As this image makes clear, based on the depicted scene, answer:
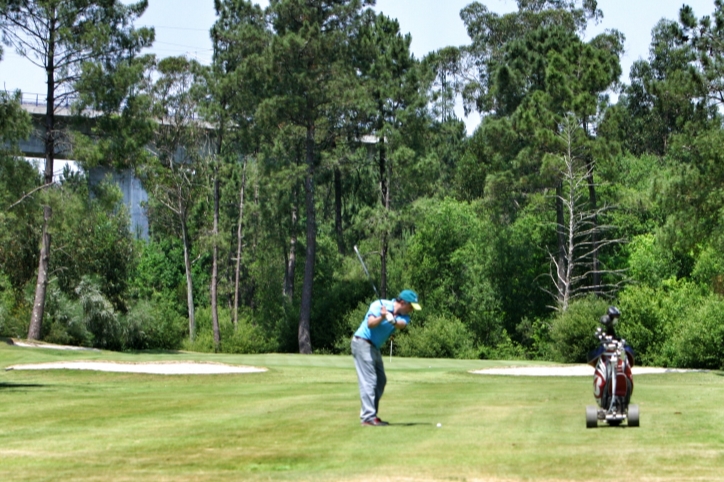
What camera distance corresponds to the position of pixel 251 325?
6288cm

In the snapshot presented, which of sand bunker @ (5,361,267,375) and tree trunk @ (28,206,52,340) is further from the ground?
tree trunk @ (28,206,52,340)

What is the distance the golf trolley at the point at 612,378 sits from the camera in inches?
498

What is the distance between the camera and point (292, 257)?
64938mm

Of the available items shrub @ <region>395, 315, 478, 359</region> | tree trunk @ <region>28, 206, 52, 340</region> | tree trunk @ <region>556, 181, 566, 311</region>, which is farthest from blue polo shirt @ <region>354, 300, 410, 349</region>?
tree trunk @ <region>556, 181, 566, 311</region>

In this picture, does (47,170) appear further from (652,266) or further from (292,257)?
(652,266)

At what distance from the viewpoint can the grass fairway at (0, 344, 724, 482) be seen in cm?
945

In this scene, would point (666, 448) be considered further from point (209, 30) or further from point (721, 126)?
point (209, 30)


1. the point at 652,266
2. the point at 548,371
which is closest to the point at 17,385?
the point at 548,371

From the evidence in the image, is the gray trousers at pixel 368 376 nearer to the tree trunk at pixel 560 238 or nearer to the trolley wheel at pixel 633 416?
the trolley wheel at pixel 633 416

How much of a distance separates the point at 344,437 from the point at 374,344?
1943 mm

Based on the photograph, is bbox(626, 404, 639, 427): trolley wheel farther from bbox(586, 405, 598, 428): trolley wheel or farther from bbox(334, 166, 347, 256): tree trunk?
bbox(334, 166, 347, 256): tree trunk

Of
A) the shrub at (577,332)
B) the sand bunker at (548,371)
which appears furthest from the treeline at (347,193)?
the sand bunker at (548,371)

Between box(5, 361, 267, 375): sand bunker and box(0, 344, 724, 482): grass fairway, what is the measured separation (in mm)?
9744

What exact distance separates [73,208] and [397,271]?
74.9ft
